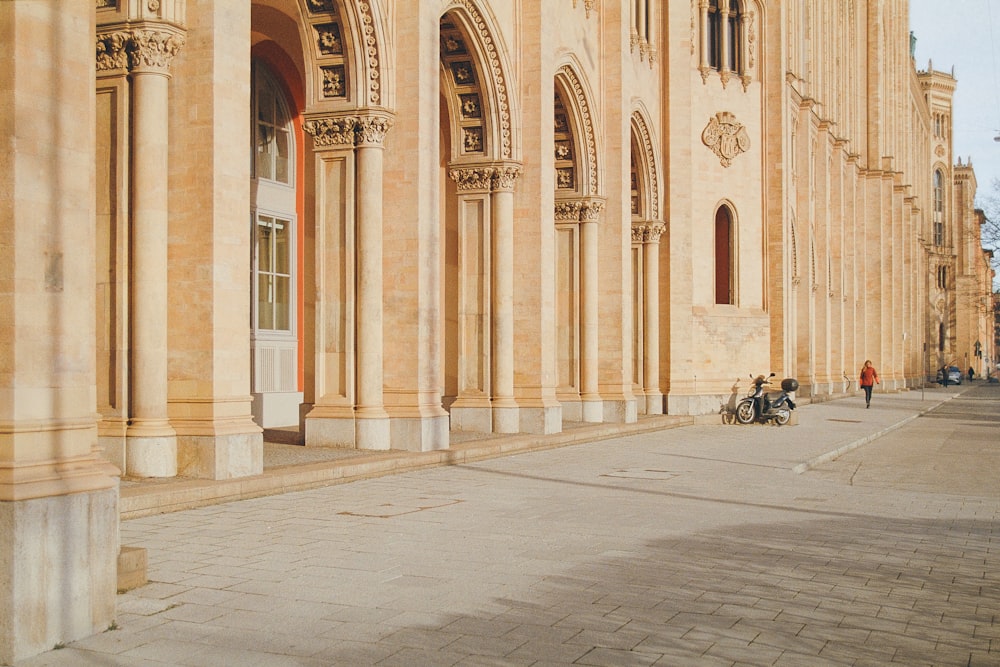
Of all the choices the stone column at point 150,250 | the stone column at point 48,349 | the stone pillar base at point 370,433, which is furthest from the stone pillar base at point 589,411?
the stone column at point 48,349

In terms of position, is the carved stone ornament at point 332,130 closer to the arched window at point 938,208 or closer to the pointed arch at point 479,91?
the pointed arch at point 479,91

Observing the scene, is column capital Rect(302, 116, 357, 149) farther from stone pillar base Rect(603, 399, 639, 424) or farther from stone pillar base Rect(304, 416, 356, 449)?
stone pillar base Rect(603, 399, 639, 424)

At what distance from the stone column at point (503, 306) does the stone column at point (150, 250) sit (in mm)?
9084

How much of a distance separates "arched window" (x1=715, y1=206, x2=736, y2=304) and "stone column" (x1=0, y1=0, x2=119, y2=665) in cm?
3041

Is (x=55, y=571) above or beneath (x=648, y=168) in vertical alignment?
beneath

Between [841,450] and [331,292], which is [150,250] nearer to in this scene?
[331,292]

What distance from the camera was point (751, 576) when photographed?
7656 mm

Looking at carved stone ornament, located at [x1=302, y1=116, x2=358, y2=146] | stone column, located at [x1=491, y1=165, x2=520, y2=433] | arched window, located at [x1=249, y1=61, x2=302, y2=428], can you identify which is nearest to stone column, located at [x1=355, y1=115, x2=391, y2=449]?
carved stone ornament, located at [x1=302, y1=116, x2=358, y2=146]

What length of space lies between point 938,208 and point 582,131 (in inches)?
3206

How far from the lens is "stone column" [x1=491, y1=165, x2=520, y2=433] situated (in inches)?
808

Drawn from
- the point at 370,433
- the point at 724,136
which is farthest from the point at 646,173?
the point at 370,433

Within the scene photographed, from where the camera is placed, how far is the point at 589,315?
24719 mm

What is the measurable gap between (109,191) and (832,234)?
43476mm

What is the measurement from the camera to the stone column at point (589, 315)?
24688 mm
